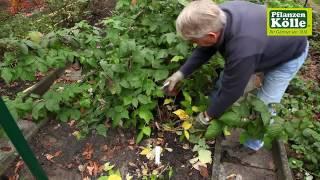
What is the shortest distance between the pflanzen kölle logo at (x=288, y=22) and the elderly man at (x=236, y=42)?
5cm

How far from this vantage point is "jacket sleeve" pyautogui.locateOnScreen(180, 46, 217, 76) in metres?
2.68

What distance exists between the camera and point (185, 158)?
3.02 meters

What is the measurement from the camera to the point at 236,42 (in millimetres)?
2135

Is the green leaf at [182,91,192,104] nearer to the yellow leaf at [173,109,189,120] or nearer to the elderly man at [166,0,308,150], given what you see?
the yellow leaf at [173,109,189,120]

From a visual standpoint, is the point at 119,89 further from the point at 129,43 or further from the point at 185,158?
the point at 185,158

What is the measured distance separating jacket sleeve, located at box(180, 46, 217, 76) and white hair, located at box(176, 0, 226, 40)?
0.48 m

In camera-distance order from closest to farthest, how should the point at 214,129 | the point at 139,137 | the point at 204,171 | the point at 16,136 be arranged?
the point at 16,136 < the point at 214,129 < the point at 204,171 < the point at 139,137

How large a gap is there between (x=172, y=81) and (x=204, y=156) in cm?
80

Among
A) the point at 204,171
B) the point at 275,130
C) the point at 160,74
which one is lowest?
the point at 204,171

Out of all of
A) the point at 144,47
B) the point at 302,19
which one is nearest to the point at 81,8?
the point at 144,47

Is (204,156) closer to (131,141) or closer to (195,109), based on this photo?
(195,109)

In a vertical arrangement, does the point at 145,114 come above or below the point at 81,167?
above

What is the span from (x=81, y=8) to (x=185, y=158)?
14.0 feet

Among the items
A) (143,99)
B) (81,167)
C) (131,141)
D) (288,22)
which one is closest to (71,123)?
(81,167)
